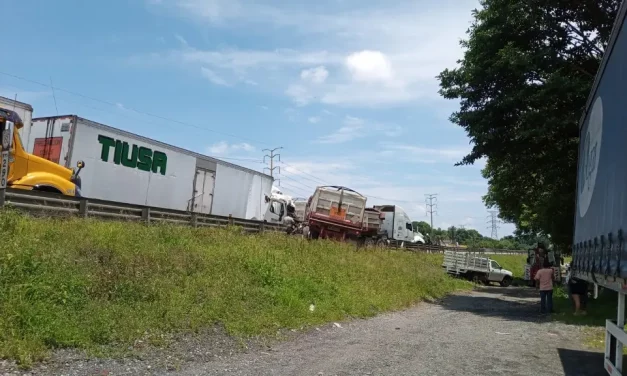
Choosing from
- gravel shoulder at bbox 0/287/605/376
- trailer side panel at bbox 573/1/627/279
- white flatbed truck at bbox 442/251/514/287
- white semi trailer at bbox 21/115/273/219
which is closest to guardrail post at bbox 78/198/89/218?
white semi trailer at bbox 21/115/273/219

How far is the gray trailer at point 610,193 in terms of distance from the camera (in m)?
4.96

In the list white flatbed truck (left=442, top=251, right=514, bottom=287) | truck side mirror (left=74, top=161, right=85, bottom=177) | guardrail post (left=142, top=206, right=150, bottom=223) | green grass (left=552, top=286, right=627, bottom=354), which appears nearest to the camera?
green grass (left=552, top=286, right=627, bottom=354)

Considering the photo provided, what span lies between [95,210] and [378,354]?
9.68m

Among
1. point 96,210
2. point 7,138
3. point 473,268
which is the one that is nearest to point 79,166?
point 96,210

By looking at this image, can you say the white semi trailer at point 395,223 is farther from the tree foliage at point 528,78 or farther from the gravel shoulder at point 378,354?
the gravel shoulder at point 378,354

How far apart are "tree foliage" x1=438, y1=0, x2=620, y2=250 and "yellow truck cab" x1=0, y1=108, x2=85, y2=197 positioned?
1271 cm

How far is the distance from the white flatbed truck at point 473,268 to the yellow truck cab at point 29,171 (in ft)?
72.4

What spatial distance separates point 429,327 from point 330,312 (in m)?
2.26

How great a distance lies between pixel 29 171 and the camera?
46.3ft

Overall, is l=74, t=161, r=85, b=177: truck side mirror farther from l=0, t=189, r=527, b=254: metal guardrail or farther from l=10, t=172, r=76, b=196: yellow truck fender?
l=0, t=189, r=527, b=254: metal guardrail

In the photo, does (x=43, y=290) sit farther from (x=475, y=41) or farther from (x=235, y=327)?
(x=475, y=41)

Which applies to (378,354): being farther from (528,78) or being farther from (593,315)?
(528,78)

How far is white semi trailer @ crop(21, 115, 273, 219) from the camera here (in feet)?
54.0

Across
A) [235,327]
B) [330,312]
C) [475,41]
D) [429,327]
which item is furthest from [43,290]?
[475,41]
